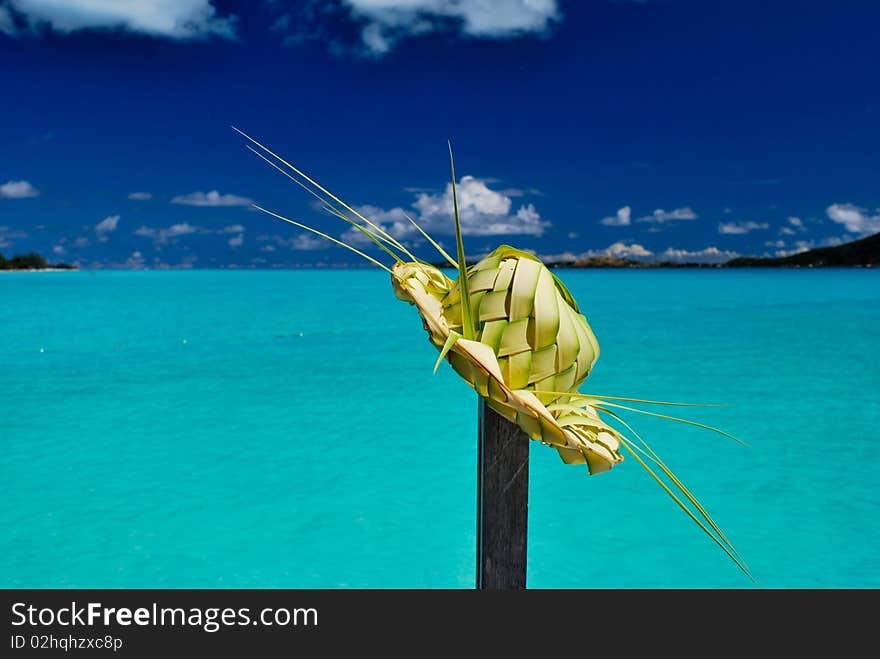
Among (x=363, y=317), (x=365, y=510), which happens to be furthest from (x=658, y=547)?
(x=363, y=317)

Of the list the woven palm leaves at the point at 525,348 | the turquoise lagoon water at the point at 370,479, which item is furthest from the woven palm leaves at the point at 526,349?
the turquoise lagoon water at the point at 370,479

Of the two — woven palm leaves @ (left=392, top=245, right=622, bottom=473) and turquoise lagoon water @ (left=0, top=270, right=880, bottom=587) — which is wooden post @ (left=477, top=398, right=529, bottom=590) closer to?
woven palm leaves @ (left=392, top=245, right=622, bottom=473)

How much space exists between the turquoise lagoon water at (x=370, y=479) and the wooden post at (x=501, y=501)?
442 centimetres

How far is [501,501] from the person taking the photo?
1311 mm

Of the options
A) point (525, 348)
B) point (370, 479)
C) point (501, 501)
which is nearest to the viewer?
point (525, 348)

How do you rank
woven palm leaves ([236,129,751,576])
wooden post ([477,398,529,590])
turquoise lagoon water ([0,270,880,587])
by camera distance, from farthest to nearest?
turquoise lagoon water ([0,270,880,587]), wooden post ([477,398,529,590]), woven palm leaves ([236,129,751,576])

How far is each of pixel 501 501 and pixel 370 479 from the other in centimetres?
665

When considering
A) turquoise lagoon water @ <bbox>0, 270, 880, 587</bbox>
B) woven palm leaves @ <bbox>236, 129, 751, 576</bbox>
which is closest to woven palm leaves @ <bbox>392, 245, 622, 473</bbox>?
woven palm leaves @ <bbox>236, 129, 751, 576</bbox>

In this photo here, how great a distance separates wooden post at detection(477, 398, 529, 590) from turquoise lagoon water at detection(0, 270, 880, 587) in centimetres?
442

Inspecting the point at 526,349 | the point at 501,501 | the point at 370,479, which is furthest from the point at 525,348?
the point at 370,479

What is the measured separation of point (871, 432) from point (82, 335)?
21.6 metres

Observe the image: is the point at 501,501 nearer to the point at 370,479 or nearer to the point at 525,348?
the point at 525,348

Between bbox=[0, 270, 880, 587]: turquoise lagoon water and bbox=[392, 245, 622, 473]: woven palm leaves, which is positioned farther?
bbox=[0, 270, 880, 587]: turquoise lagoon water

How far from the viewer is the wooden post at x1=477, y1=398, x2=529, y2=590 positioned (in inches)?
49.7
